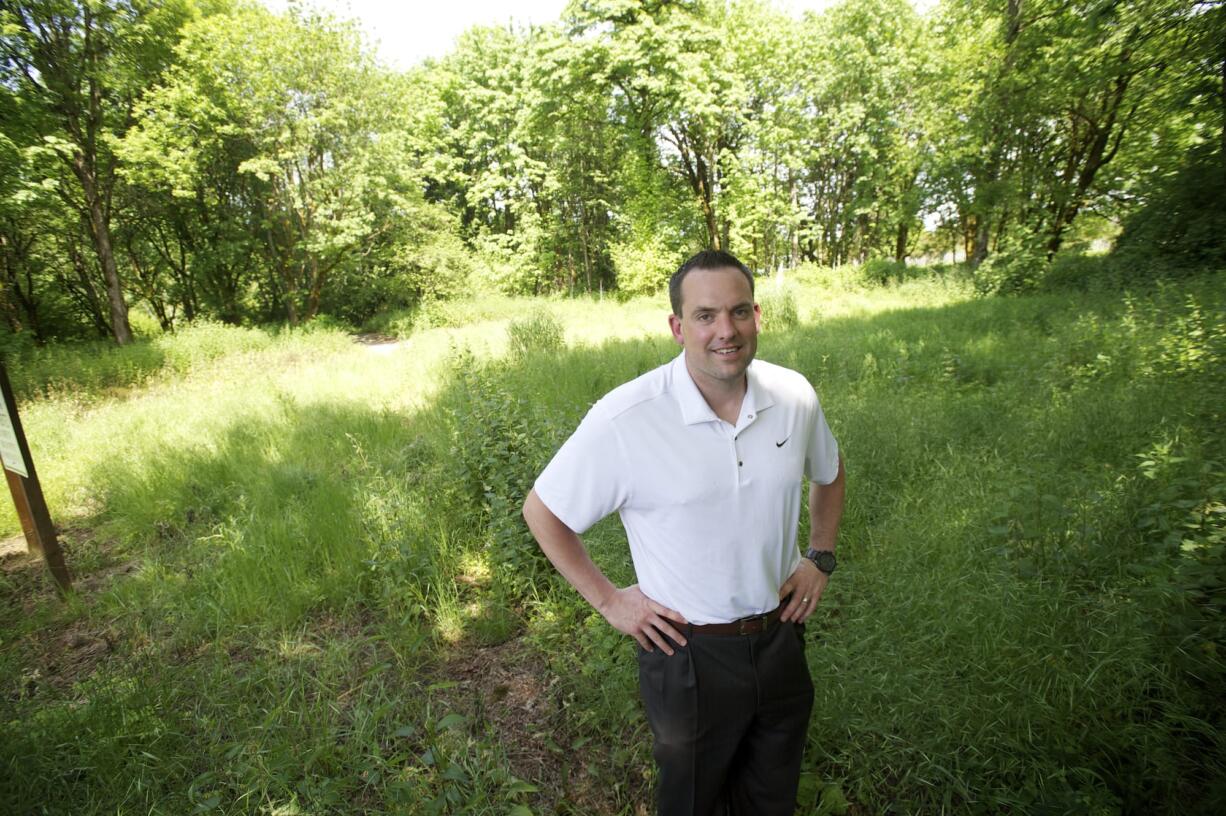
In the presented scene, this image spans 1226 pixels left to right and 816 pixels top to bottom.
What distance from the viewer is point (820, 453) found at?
192cm

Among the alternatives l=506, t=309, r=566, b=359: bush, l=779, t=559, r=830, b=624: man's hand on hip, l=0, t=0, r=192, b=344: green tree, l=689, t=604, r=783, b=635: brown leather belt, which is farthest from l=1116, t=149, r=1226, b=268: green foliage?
l=0, t=0, r=192, b=344: green tree

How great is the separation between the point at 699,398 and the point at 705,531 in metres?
0.40

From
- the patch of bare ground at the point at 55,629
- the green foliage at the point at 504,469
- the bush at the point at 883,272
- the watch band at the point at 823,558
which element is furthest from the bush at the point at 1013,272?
the patch of bare ground at the point at 55,629

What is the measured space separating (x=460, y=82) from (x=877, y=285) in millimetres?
22912

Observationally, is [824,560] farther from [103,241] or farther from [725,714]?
[103,241]

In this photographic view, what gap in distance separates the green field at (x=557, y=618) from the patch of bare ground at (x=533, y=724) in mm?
14

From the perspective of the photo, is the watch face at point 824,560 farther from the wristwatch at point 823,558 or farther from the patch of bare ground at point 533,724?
the patch of bare ground at point 533,724

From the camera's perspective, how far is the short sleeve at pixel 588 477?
1.60m

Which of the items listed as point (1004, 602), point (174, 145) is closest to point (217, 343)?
point (174, 145)

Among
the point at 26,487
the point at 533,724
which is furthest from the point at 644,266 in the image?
the point at 533,724

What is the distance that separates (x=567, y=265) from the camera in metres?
28.8

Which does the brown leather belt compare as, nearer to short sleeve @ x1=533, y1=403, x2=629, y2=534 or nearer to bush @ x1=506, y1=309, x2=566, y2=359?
short sleeve @ x1=533, y1=403, x2=629, y2=534

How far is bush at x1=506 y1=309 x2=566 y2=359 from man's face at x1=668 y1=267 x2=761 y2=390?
8783 mm

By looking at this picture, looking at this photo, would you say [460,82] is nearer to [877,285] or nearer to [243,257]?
[243,257]
